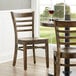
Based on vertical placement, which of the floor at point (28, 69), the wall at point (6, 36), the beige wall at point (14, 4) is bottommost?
the floor at point (28, 69)

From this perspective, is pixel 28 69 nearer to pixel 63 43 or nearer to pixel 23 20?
pixel 23 20

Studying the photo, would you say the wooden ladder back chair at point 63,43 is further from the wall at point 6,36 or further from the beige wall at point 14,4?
the beige wall at point 14,4

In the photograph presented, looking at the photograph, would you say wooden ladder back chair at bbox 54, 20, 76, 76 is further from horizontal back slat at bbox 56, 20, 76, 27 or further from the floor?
the floor

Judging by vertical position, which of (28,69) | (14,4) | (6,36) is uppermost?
(14,4)

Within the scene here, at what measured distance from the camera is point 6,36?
216 inches

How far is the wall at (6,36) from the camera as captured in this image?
5.39 metres

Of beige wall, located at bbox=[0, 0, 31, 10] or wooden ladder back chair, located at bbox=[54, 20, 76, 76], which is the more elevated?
beige wall, located at bbox=[0, 0, 31, 10]

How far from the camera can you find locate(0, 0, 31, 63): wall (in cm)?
539

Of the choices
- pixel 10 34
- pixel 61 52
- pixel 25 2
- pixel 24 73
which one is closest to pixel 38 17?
pixel 25 2

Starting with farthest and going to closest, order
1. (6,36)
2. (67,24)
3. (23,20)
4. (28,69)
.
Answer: (6,36) → (23,20) → (28,69) → (67,24)

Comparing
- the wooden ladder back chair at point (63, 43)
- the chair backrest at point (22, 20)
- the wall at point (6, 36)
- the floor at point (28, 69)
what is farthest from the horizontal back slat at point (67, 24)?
the wall at point (6, 36)

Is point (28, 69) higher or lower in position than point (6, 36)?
lower

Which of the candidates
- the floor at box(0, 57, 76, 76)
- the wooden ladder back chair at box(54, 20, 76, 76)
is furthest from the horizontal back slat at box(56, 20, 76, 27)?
the floor at box(0, 57, 76, 76)

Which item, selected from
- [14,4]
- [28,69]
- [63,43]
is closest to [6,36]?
[14,4]
